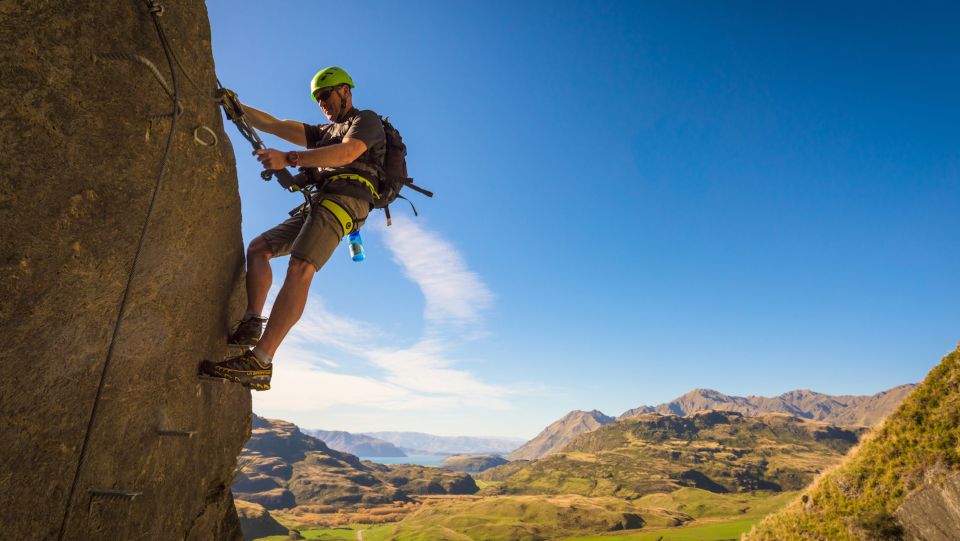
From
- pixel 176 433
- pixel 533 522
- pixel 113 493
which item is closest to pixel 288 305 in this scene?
pixel 176 433

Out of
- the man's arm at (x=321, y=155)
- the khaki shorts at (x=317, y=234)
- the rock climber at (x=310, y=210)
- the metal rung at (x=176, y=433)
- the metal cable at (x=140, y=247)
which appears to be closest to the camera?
the metal cable at (x=140, y=247)

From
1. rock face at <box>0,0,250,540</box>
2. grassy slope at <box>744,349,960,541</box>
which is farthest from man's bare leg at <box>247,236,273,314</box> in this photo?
grassy slope at <box>744,349,960,541</box>

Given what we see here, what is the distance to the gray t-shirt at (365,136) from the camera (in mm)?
6441

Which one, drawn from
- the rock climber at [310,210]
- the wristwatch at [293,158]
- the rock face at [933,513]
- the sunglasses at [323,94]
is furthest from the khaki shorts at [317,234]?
the rock face at [933,513]

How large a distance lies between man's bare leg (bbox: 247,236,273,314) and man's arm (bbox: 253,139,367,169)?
167 cm

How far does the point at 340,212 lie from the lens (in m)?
6.33

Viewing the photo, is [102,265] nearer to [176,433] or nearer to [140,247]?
[140,247]

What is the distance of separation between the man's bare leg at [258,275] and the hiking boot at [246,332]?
0.42 ft

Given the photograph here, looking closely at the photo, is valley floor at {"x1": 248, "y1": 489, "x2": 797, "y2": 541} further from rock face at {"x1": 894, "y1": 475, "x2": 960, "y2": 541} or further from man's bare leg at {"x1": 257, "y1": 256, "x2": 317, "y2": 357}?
man's bare leg at {"x1": 257, "y1": 256, "x2": 317, "y2": 357}

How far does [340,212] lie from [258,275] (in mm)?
1459

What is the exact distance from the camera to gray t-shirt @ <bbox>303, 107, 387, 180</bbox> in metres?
6.44

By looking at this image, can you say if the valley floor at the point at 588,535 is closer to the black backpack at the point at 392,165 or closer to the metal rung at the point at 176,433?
the black backpack at the point at 392,165

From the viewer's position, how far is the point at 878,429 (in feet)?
68.7

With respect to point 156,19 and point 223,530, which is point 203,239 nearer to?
point 156,19
